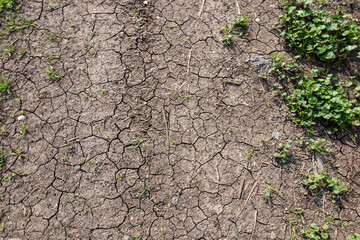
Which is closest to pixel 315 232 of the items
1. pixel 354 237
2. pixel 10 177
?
pixel 354 237

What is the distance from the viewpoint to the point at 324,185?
9.31ft

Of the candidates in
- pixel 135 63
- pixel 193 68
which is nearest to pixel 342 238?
pixel 193 68

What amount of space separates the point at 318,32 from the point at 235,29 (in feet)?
3.24

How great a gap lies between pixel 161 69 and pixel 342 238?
265cm

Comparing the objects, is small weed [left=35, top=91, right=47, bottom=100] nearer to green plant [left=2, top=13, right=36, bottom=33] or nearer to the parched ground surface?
the parched ground surface

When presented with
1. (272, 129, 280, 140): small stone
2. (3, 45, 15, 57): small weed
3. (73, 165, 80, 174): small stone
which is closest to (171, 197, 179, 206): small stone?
(73, 165, 80, 174): small stone

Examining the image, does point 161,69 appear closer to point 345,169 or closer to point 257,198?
point 257,198

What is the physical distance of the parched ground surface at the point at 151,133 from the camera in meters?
2.70

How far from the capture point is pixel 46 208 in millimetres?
2688

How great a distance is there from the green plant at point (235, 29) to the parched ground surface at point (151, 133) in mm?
90

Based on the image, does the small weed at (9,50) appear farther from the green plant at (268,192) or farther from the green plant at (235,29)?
the green plant at (268,192)

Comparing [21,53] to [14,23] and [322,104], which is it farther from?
[322,104]

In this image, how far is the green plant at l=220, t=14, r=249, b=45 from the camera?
3242mm

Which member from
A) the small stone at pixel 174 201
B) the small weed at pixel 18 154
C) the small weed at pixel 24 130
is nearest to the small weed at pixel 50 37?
the small weed at pixel 24 130
